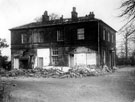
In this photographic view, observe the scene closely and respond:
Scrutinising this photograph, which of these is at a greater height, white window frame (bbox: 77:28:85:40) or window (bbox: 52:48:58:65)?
white window frame (bbox: 77:28:85:40)

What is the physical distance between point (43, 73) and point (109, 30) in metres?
14.3

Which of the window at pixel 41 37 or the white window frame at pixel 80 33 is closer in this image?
the white window frame at pixel 80 33

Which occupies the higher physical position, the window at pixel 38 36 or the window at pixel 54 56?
the window at pixel 38 36

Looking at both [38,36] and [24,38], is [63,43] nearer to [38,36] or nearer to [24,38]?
[38,36]

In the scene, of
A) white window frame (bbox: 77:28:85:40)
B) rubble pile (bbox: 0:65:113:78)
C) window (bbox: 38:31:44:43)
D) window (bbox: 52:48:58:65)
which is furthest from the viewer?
window (bbox: 38:31:44:43)

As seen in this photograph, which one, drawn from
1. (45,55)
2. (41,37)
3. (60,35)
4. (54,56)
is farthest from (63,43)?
(41,37)

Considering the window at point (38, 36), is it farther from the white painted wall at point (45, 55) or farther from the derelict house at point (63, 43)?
the white painted wall at point (45, 55)

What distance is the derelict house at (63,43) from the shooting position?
26703 mm

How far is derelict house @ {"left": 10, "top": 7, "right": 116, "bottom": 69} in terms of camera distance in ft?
87.6

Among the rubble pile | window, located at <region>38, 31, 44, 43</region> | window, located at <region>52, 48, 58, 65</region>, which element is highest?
window, located at <region>38, 31, 44, 43</region>

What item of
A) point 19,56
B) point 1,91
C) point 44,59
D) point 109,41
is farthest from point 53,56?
point 1,91

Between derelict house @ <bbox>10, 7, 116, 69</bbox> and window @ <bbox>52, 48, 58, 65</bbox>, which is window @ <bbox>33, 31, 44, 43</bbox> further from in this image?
window @ <bbox>52, 48, 58, 65</bbox>

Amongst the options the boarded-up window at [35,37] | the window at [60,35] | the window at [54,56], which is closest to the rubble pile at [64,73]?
the window at [54,56]

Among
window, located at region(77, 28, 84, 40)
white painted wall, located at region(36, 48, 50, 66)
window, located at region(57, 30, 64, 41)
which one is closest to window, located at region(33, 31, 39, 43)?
white painted wall, located at region(36, 48, 50, 66)
